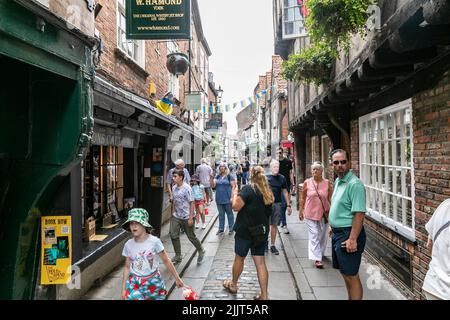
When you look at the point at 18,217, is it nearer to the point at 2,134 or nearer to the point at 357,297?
the point at 2,134

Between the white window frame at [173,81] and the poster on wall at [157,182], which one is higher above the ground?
the white window frame at [173,81]

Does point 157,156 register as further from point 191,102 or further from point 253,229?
point 191,102

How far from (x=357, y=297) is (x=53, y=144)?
11.6 feet

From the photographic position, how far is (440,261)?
8.66ft

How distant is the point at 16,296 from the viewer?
350cm

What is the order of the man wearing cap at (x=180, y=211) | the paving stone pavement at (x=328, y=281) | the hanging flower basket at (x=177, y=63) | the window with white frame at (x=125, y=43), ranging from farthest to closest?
the hanging flower basket at (x=177, y=63), the window with white frame at (x=125, y=43), the man wearing cap at (x=180, y=211), the paving stone pavement at (x=328, y=281)

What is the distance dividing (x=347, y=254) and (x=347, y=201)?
0.57 metres

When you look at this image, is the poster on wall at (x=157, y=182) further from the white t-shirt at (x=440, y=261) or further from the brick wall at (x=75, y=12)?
the white t-shirt at (x=440, y=261)

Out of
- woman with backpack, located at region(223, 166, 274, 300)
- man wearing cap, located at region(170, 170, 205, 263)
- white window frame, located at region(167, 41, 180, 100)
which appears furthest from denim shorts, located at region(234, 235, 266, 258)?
white window frame, located at region(167, 41, 180, 100)

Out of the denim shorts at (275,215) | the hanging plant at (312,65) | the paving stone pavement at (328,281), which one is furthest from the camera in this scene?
the hanging plant at (312,65)

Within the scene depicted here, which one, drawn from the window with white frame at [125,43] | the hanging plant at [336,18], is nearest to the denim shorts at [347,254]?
the hanging plant at [336,18]

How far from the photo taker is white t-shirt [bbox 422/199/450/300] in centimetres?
258

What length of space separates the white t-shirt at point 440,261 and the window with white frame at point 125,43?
19.7 ft

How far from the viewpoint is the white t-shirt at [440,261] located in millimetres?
2578
